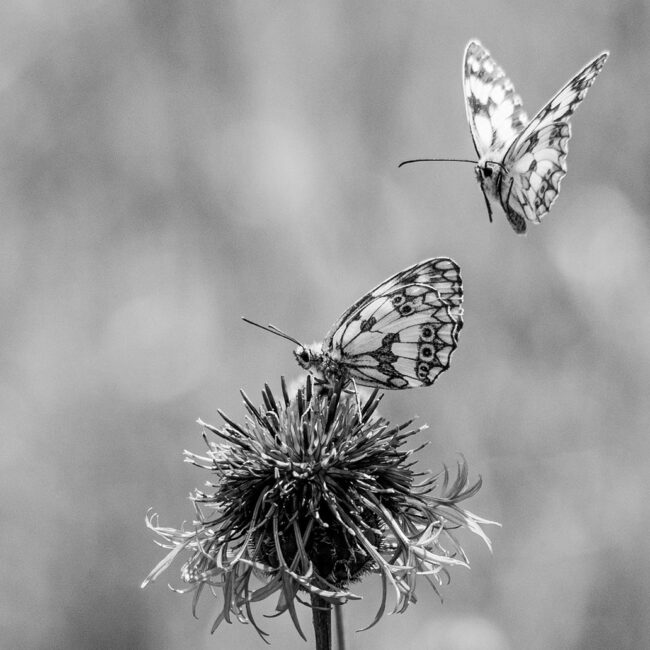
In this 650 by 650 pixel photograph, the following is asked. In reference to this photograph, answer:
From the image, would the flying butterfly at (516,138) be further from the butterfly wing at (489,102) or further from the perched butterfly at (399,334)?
the perched butterfly at (399,334)

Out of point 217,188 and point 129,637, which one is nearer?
point 129,637

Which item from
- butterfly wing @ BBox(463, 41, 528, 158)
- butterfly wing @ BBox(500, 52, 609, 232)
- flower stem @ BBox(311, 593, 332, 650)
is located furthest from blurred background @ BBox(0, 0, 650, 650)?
flower stem @ BBox(311, 593, 332, 650)

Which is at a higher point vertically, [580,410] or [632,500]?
[580,410]

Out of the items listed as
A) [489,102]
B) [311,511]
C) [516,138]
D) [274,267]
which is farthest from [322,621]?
[274,267]

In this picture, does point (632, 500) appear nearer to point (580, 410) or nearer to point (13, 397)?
point (580, 410)

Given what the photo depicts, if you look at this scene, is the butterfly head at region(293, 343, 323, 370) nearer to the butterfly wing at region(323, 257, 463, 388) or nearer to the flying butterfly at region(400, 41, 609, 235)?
the butterfly wing at region(323, 257, 463, 388)

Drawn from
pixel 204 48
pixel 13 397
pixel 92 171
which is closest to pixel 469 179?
pixel 204 48
